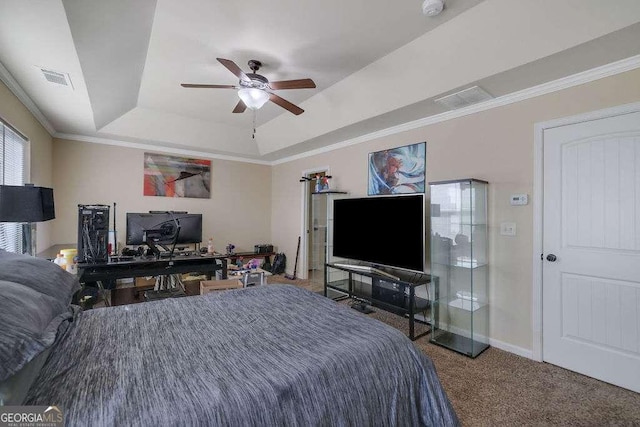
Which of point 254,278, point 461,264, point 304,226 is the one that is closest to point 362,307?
point 461,264

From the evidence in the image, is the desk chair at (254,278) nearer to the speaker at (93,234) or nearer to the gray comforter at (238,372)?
the speaker at (93,234)

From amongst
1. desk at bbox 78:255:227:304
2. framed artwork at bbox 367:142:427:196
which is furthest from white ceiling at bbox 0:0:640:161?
desk at bbox 78:255:227:304

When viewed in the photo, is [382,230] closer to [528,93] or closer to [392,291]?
[392,291]

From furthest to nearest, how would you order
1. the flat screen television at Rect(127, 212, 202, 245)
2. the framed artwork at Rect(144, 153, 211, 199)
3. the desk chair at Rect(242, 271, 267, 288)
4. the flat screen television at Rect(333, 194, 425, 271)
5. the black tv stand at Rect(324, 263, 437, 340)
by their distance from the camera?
the framed artwork at Rect(144, 153, 211, 199) → the flat screen television at Rect(127, 212, 202, 245) → the desk chair at Rect(242, 271, 267, 288) → the flat screen television at Rect(333, 194, 425, 271) → the black tv stand at Rect(324, 263, 437, 340)

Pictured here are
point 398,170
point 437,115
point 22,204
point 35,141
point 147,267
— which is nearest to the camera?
point 22,204

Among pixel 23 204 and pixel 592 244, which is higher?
pixel 23 204

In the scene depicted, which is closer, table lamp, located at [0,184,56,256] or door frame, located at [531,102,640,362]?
table lamp, located at [0,184,56,256]

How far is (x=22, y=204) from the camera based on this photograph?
6.66 feet

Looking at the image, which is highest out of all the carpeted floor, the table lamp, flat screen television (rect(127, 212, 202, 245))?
the table lamp

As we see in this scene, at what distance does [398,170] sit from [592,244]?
2031mm

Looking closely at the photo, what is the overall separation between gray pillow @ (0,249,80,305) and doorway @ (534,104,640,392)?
11.7ft

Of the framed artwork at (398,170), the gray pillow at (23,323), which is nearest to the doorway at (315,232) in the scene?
the framed artwork at (398,170)

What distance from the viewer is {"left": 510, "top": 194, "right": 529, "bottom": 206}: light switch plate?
2.67 m

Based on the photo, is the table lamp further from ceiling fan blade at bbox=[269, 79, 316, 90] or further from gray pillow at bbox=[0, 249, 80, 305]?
ceiling fan blade at bbox=[269, 79, 316, 90]
